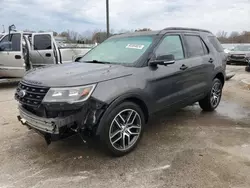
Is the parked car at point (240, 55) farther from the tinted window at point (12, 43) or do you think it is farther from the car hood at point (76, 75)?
the car hood at point (76, 75)

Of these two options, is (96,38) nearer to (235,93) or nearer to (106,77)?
(235,93)

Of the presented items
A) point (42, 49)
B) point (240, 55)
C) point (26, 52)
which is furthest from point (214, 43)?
point (240, 55)

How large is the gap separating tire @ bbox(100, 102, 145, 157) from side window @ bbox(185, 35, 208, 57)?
180 cm

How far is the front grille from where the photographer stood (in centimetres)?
287

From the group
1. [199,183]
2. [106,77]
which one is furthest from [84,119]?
[199,183]

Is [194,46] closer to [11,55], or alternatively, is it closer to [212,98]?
[212,98]

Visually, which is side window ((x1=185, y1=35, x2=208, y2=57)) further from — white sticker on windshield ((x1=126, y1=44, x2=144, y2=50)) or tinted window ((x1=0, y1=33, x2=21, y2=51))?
tinted window ((x1=0, y1=33, x2=21, y2=51))

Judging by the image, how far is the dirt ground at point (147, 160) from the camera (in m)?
2.77

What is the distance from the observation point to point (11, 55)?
26.7 ft

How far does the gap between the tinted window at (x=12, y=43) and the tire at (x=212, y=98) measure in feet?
21.1

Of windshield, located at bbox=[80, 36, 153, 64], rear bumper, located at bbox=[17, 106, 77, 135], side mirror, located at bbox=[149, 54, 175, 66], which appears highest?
windshield, located at bbox=[80, 36, 153, 64]

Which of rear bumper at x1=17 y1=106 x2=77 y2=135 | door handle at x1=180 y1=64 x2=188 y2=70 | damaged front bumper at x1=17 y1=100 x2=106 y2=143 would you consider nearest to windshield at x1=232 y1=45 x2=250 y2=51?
door handle at x1=180 y1=64 x2=188 y2=70

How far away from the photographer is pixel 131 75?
A: 3285 mm

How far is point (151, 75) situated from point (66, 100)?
1.36 meters
